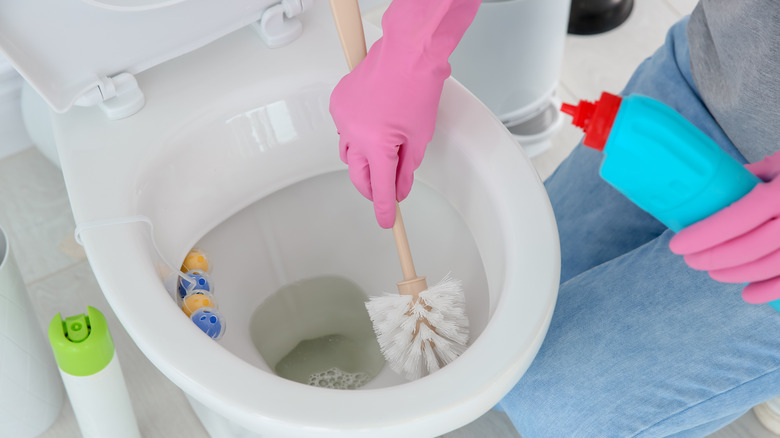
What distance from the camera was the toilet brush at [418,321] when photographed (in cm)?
74

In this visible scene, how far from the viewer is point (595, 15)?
1424 mm

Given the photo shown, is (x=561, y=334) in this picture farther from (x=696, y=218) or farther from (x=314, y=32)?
(x=314, y=32)

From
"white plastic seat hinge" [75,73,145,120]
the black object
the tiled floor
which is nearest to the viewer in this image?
"white plastic seat hinge" [75,73,145,120]

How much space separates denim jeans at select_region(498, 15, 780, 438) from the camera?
757 mm

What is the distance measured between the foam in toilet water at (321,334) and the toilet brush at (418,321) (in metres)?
0.18

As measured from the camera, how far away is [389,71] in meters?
0.70

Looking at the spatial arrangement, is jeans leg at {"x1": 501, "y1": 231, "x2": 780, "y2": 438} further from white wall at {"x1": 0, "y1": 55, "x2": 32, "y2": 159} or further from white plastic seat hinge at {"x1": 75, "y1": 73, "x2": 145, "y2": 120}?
white wall at {"x1": 0, "y1": 55, "x2": 32, "y2": 159}

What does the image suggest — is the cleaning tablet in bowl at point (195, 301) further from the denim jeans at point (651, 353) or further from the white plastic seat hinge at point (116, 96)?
the denim jeans at point (651, 353)

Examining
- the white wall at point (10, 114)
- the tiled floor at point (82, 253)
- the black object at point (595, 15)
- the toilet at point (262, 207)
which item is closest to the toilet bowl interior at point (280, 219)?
the toilet at point (262, 207)

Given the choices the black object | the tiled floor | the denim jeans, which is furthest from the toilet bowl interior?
the black object

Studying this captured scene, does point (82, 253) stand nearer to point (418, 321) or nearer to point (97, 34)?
point (97, 34)

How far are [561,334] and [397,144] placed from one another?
0.87ft

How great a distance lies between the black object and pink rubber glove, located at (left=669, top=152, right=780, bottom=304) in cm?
86

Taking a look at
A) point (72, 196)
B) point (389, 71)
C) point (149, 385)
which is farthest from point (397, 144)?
point (149, 385)
